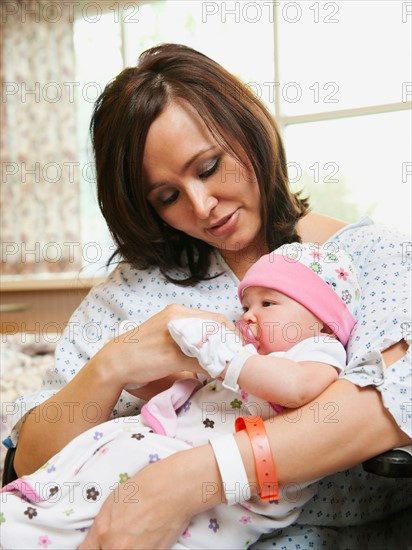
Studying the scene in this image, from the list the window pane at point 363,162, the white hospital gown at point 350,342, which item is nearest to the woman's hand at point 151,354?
the white hospital gown at point 350,342

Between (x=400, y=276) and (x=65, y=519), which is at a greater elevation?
(x=400, y=276)

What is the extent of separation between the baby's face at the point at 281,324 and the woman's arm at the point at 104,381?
0.07 m

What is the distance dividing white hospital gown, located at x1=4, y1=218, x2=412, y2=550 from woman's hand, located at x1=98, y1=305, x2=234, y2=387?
0.23 metres

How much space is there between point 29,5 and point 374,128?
2.74m

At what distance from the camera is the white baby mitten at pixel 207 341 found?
1.16 meters

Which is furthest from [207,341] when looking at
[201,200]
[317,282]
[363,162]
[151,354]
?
[363,162]

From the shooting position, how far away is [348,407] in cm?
114

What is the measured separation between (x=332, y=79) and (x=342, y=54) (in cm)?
16

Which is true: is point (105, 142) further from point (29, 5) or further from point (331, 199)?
point (29, 5)

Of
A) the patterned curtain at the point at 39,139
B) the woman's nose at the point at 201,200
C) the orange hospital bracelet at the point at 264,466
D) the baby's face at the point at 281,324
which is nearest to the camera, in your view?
the orange hospital bracelet at the point at 264,466

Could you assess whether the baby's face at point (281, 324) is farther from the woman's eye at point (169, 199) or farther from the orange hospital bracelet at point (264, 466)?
the woman's eye at point (169, 199)

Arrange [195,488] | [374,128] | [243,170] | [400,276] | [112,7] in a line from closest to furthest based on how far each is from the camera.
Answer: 1. [195,488]
2. [400,276]
3. [243,170]
4. [374,128]
5. [112,7]

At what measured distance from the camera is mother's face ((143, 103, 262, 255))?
151cm

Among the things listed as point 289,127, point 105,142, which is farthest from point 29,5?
point 105,142
